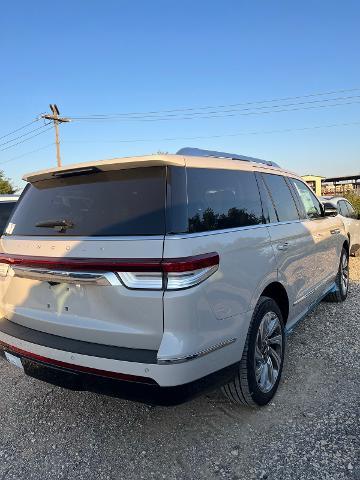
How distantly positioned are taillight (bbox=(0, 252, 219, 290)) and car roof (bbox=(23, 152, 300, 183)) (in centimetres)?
60

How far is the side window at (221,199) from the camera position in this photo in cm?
254

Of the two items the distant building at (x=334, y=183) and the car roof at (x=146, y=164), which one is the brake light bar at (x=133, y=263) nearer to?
the car roof at (x=146, y=164)

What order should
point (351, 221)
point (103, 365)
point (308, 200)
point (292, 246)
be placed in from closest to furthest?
point (103, 365) → point (292, 246) → point (308, 200) → point (351, 221)

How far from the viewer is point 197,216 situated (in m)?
2.51

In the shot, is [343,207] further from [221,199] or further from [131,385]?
[131,385]

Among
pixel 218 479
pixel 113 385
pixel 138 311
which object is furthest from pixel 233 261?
pixel 218 479

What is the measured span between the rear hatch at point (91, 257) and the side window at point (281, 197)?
154 cm

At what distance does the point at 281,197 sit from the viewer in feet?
12.8

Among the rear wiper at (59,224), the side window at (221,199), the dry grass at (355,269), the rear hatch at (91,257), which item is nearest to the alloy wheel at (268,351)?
the side window at (221,199)

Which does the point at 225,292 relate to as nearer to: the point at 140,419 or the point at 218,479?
the point at 218,479

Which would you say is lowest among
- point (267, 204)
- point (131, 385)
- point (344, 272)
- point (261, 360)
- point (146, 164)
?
point (344, 272)

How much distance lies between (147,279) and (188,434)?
130 centimetres

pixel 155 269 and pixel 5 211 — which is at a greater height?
pixel 5 211

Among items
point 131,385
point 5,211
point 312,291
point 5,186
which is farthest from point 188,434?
point 5,186
